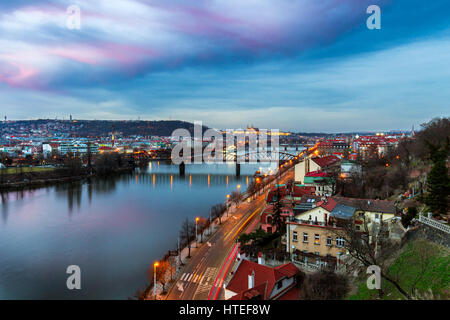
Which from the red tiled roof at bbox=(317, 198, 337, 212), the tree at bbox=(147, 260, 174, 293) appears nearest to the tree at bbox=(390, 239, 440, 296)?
the red tiled roof at bbox=(317, 198, 337, 212)

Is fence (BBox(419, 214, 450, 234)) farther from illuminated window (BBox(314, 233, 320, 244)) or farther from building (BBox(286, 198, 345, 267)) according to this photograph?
illuminated window (BBox(314, 233, 320, 244))

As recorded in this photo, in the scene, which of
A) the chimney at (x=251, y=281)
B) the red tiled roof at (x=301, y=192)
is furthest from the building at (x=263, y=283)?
the red tiled roof at (x=301, y=192)

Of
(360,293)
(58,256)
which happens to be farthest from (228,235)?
(360,293)

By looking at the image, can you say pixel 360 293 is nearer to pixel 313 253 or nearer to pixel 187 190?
pixel 313 253

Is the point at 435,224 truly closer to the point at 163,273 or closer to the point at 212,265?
the point at 212,265
